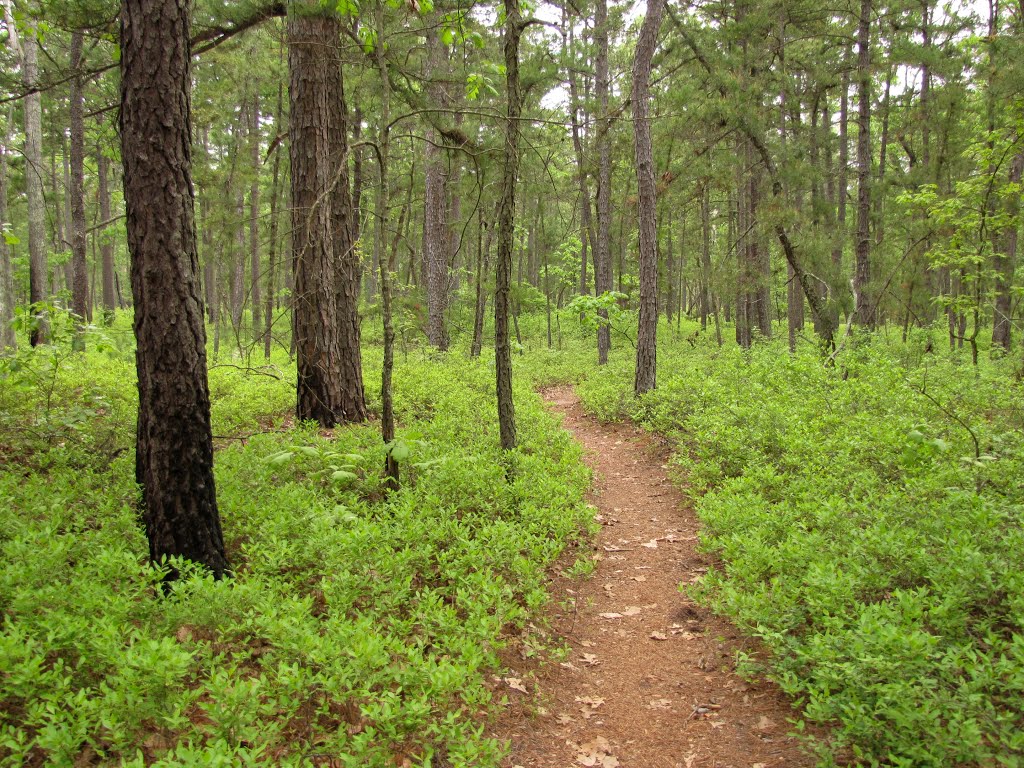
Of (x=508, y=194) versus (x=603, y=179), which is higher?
(x=603, y=179)

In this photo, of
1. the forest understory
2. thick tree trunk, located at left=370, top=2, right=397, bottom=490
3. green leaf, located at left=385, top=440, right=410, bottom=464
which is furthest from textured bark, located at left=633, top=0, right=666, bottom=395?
green leaf, located at left=385, top=440, right=410, bottom=464

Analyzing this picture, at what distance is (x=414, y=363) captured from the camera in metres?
13.0

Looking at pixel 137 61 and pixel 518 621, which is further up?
pixel 137 61

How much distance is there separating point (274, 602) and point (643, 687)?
2533mm

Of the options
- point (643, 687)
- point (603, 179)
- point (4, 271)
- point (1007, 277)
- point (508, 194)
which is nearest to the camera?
point (643, 687)

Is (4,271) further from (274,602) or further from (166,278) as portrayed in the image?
(274,602)

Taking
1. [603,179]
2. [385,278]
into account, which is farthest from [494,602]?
[603,179]

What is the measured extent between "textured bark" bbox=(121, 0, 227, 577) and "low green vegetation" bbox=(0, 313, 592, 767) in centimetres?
42

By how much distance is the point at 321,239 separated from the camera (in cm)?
737

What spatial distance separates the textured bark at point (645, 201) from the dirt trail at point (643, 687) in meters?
5.49

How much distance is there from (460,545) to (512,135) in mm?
4114

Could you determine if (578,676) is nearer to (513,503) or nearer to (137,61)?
(513,503)

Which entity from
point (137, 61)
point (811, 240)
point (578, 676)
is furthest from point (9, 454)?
point (811, 240)

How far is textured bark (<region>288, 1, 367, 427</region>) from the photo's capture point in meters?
7.23
